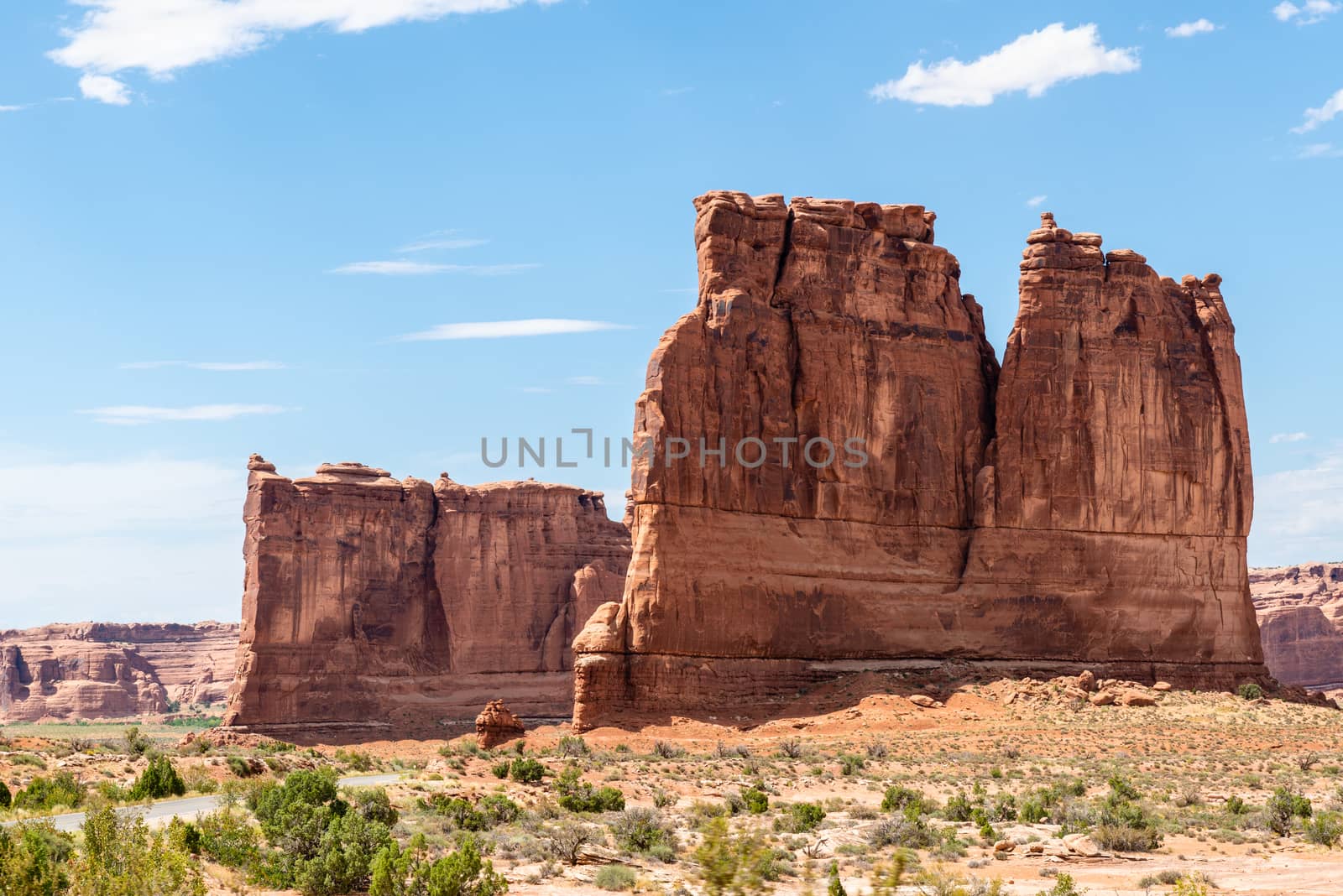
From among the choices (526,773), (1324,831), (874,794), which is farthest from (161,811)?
(1324,831)

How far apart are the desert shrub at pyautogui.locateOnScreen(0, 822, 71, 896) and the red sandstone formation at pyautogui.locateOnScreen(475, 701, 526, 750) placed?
2473 cm

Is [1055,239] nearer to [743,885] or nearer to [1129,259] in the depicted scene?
[1129,259]

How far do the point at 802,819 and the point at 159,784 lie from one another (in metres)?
10.6

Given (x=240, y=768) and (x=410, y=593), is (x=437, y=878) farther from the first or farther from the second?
(x=410, y=593)

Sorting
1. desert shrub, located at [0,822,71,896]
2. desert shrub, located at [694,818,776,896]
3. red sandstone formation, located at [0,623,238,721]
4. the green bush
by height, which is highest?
desert shrub, located at [694,818,776,896]

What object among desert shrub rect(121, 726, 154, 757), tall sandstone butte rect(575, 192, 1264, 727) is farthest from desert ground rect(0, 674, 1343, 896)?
tall sandstone butte rect(575, 192, 1264, 727)

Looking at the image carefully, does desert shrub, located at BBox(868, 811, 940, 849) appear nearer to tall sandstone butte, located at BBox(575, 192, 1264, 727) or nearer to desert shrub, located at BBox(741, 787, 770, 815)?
desert shrub, located at BBox(741, 787, 770, 815)

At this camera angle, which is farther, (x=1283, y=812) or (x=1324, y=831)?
(x=1283, y=812)

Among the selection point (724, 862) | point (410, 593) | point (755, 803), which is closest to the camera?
point (724, 862)

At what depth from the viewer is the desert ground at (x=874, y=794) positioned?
19.3 m

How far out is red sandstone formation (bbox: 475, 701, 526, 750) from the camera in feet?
140

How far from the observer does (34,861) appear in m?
13.9

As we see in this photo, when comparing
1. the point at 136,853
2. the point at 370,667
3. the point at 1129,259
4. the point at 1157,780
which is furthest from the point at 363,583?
the point at 136,853

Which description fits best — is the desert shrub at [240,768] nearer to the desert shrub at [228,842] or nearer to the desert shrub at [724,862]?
the desert shrub at [228,842]
